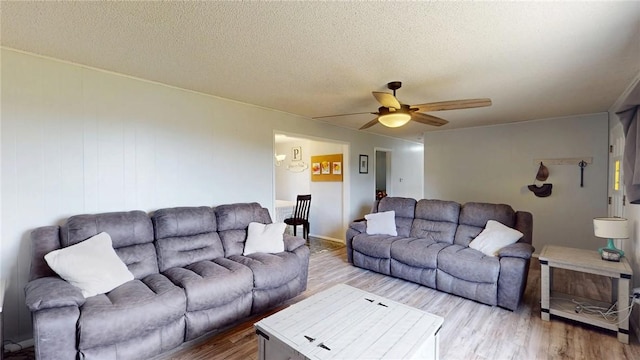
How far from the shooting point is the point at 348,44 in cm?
204

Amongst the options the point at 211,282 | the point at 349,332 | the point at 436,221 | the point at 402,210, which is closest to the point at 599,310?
the point at 436,221

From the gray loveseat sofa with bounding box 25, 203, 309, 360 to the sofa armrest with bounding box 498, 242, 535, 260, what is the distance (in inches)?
83.7

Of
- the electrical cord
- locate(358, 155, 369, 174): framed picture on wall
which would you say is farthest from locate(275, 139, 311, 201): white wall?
the electrical cord

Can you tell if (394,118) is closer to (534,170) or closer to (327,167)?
(327,167)

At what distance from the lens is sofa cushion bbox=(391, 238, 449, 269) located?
10.7 ft

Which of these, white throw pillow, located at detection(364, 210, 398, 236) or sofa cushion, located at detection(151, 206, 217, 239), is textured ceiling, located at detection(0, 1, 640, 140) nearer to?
sofa cushion, located at detection(151, 206, 217, 239)

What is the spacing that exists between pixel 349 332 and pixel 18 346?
2.59m

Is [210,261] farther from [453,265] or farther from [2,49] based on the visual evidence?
[453,265]

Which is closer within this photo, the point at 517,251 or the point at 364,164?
the point at 517,251

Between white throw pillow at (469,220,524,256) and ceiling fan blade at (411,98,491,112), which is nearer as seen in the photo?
ceiling fan blade at (411,98,491,112)

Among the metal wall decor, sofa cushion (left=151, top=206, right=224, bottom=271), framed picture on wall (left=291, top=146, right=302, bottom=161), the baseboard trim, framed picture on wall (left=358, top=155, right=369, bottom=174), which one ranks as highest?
framed picture on wall (left=291, top=146, right=302, bottom=161)

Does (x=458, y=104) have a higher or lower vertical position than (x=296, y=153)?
higher

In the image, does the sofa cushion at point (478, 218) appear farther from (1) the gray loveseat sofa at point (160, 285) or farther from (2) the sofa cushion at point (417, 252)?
(1) the gray loveseat sofa at point (160, 285)

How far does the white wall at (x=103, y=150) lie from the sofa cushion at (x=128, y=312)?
930mm
